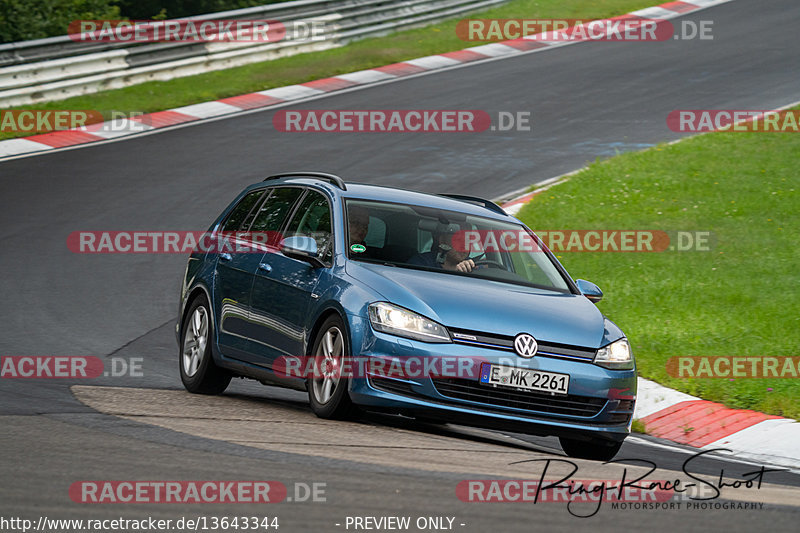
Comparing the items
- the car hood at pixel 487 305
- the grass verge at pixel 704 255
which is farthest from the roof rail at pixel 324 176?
the grass verge at pixel 704 255

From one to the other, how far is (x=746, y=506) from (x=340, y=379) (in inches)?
107

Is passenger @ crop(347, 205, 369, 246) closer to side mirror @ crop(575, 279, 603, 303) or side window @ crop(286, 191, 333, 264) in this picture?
side window @ crop(286, 191, 333, 264)

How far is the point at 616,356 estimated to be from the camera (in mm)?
7688

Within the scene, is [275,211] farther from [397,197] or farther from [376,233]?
[376,233]

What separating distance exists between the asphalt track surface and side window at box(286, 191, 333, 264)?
116cm

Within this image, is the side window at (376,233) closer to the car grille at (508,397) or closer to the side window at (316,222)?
the side window at (316,222)

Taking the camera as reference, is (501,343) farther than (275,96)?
No

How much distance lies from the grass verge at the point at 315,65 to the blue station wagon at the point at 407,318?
12200mm

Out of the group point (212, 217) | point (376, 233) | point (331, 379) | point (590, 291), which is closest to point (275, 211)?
point (376, 233)

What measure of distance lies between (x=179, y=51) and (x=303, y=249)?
17625 millimetres

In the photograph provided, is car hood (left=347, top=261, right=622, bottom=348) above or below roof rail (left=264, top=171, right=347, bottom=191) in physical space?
below

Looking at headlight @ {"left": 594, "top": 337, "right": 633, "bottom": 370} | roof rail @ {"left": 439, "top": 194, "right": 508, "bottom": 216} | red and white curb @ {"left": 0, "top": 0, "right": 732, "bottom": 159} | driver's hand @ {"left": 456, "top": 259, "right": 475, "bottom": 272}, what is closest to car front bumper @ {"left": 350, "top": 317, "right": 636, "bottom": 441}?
headlight @ {"left": 594, "top": 337, "right": 633, "bottom": 370}

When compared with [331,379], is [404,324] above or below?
above

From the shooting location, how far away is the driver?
8.24m
